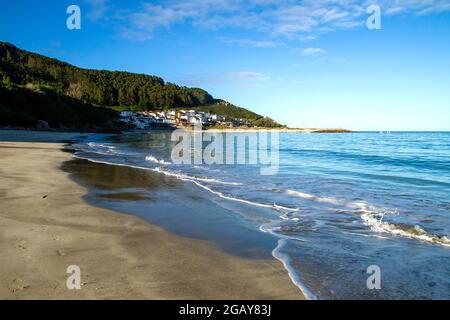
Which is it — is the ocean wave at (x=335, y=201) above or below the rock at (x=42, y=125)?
below

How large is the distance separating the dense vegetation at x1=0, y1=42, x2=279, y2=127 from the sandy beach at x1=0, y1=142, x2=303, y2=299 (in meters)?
48.9

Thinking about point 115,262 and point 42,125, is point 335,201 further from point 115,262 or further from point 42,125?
point 42,125

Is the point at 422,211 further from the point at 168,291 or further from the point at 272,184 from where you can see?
the point at 168,291

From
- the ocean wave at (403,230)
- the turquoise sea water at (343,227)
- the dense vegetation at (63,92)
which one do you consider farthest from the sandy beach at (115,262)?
the dense vegetation at (63,92)

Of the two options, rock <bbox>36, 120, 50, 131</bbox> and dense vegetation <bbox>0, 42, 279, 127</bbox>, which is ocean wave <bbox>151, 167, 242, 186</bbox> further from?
rock <bbox>36, 120, 50, 131</bbox>

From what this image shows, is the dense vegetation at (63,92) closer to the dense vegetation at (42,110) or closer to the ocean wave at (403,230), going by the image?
the dense vegetation at (42,110)

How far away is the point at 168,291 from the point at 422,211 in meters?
7.42

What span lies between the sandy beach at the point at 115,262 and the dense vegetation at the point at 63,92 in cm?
4891

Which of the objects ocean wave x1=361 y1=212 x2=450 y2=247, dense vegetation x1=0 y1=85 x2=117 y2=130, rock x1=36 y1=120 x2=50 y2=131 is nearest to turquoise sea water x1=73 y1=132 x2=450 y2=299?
ocean wave x1=361 y1=212 x2=450 y2=247

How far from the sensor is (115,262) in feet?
15.3

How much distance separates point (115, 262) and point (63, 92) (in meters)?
111

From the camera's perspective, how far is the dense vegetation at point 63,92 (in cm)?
5828

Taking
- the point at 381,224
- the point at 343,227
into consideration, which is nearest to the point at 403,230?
the point at 381,224
